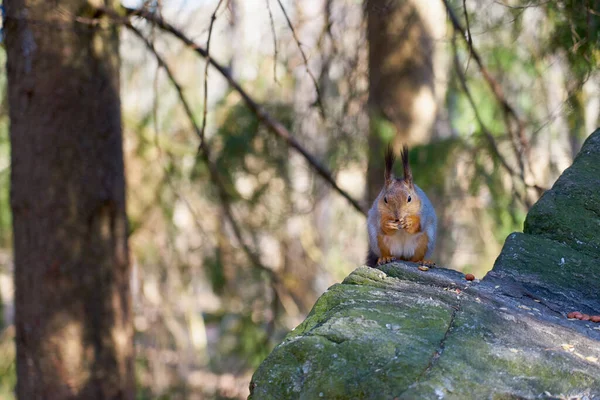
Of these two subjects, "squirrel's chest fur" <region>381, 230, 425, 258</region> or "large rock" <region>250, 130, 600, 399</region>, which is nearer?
"large rock" <region>250, 130, 600, 399</region>

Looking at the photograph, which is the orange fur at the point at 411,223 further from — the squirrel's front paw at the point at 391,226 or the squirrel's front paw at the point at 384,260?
the squirrel's front paw at the point at 384,260

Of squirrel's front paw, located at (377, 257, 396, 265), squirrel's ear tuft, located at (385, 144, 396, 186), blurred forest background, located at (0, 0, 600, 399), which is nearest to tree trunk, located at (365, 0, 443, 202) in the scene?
blurred forest background, located at (0, 0, 600, 399)

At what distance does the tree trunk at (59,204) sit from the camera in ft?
10.8

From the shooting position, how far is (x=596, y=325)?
1.92m

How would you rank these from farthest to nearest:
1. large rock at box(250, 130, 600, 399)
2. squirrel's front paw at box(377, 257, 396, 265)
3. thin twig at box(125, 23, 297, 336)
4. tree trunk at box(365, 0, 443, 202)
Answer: tree trunk at box(365, 0, 443, 202) < thin twig at box(125, 23, 297, 336) < squirrel's front paw at box(377, 257, 396, 265) < large rock at box(250, 130, 600, 399)

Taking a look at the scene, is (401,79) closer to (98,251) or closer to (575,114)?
(575,114)

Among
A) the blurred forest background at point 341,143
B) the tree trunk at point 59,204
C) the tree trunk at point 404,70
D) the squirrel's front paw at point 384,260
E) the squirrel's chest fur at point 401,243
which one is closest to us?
the squirrel's front paw at point 384,260

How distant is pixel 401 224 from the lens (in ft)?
9.08

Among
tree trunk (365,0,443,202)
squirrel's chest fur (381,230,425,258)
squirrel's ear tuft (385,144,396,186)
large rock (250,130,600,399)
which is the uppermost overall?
tree trunk (365,0,443,202)

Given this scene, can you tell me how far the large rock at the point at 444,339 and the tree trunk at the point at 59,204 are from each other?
1736 millimetres

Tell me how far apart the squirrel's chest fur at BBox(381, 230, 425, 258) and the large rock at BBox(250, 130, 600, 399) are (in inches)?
22.9

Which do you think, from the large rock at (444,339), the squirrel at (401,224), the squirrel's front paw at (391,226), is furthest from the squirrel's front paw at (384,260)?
the large rock at (444,339)

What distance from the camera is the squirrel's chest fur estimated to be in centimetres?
283

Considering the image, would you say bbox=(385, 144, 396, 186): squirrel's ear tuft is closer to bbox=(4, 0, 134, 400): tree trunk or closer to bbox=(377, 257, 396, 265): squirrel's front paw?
bbox=(377, 257, 396, 265): squirrel's front paw
